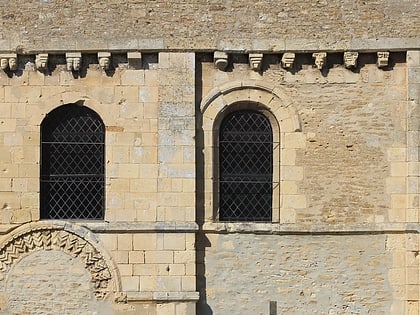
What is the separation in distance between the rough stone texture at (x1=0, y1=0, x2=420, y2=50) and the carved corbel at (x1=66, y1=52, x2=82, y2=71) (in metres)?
0.10

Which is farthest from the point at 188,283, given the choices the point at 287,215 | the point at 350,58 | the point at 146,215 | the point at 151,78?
the point at 350,58

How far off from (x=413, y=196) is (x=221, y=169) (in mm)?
2680

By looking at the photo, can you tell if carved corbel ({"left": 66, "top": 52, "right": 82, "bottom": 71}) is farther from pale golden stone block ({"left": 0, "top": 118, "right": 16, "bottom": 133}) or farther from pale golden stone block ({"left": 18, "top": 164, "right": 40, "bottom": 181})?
pale golden stone block ({"left": 18, "top": 164, "right": 40, "bottom": 181})

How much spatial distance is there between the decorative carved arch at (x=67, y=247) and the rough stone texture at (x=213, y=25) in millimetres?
2525

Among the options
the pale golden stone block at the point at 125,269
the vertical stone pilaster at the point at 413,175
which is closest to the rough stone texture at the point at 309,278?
the vertical stone pilaster at the point at 413,175

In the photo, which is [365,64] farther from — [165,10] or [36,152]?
[36,152]

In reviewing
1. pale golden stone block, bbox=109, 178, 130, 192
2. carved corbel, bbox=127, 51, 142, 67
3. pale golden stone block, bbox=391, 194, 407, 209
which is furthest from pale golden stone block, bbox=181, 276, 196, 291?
Answer: carved corbel, bbox=127, 51, 142, 67

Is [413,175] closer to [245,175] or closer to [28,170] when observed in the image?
[245,175]

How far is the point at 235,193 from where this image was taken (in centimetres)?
1578

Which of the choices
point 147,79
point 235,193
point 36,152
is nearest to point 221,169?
point 235,193

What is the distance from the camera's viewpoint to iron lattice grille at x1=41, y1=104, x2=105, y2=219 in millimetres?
15695

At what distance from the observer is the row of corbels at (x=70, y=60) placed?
1554cm

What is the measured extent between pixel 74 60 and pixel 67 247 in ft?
8.49

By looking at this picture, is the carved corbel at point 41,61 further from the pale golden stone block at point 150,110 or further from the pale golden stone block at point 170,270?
the pale golden stone block at point 170,270
